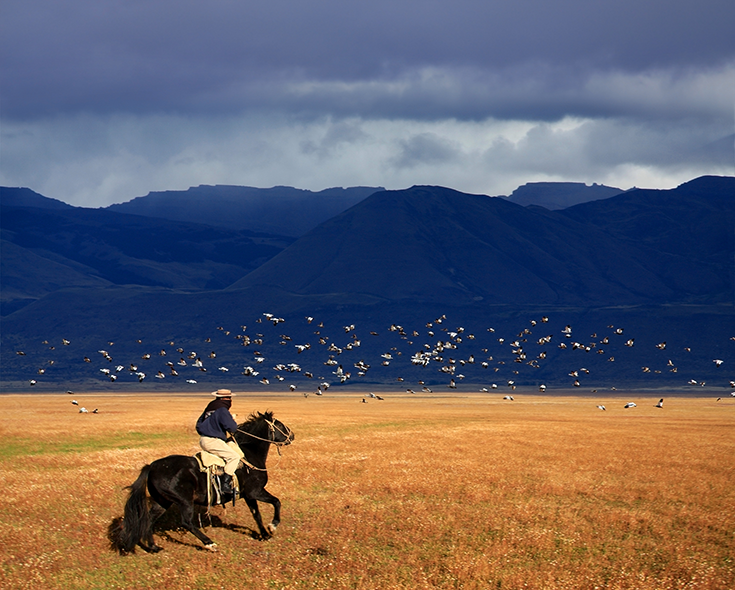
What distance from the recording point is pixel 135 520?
1889 cm

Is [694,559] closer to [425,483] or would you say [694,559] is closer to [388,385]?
[425,483]

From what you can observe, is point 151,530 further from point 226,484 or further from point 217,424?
point 217,424

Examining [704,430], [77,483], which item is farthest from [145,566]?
[704,430]

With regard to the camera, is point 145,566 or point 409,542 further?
point 409,542

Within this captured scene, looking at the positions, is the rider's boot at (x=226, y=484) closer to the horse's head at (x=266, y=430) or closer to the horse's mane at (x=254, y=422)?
the horse's head at (x=266, y=430)

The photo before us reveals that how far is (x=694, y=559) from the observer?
19.1m

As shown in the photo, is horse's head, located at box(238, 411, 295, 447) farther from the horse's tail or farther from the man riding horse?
the horse's tail

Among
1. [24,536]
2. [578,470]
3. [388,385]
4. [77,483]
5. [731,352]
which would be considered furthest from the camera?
[731,352]

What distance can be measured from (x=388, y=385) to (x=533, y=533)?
153m

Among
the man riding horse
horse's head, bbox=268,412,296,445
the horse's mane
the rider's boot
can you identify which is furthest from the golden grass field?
the horse's mane

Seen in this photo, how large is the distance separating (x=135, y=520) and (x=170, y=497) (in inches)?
37.0

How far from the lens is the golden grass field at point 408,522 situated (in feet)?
57.6

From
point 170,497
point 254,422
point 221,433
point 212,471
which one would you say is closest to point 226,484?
point 212,471

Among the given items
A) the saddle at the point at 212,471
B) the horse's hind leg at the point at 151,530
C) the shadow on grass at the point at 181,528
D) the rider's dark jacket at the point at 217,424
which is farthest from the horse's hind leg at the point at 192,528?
the rider's dark jacket at the point at 217,424
